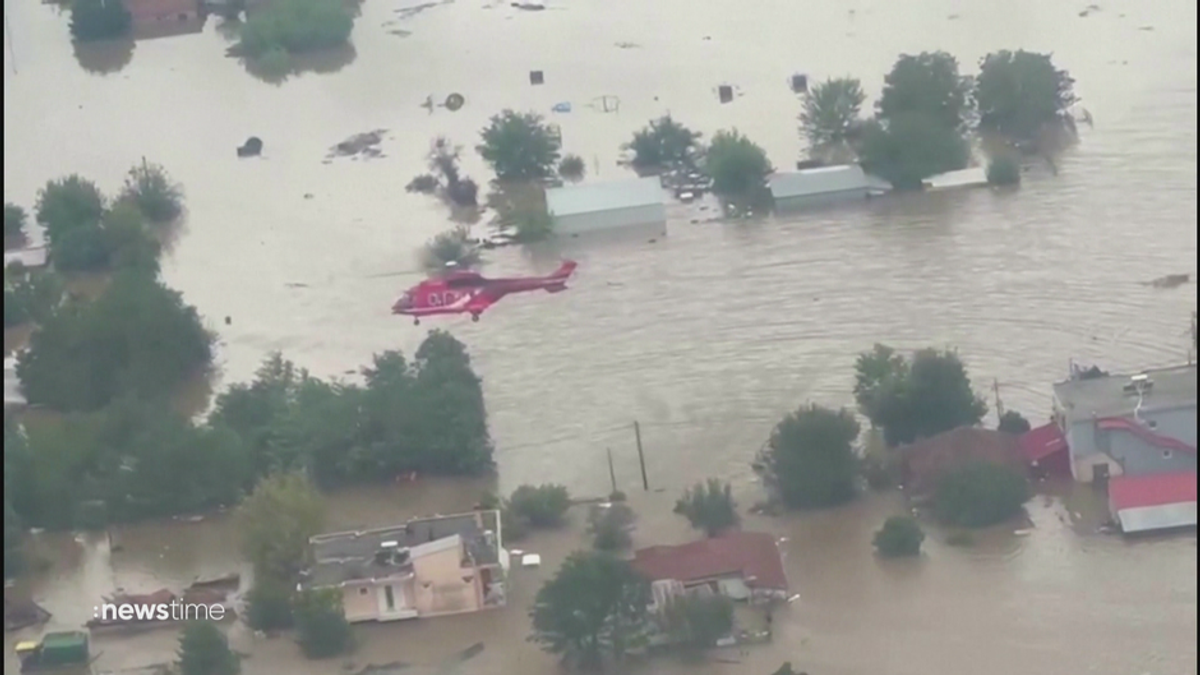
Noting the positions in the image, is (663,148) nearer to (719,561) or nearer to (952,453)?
(952,453)

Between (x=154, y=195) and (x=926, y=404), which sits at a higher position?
(x=154, y=195)

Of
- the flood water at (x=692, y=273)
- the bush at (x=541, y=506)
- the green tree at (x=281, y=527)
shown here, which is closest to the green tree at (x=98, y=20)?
the flood water at (x=692, y=273)

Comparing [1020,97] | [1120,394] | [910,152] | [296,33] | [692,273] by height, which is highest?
[296,33]

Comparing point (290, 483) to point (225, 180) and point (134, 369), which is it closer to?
point (134, 369)

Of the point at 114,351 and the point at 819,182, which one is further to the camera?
the point at 819,182

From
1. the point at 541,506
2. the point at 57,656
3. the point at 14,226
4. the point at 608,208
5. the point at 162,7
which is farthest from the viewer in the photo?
the point at 162,7

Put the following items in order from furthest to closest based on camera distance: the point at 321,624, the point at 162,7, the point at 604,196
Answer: the point at 162,7
the point at 604,196
the point at 321,624

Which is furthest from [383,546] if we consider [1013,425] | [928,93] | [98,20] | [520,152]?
[98,20]
